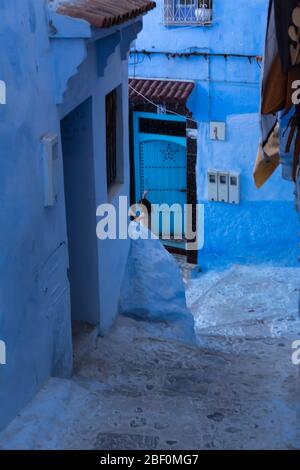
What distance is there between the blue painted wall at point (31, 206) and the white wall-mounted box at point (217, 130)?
268 inches

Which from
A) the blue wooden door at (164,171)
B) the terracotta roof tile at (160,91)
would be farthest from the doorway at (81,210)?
the blue wooden door at (164,171)

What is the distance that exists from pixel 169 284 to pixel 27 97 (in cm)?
524

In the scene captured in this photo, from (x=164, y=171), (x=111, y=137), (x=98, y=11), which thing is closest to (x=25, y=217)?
(x=98, y=11)

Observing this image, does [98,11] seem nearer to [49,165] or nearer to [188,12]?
[49,165]

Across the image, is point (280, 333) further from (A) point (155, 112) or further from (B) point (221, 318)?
(A) point (155, 112)

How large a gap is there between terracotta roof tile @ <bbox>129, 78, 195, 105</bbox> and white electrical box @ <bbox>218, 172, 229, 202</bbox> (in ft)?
5.02

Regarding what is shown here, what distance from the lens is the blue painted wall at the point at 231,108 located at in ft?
45.2

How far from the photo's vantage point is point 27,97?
5.95 meters

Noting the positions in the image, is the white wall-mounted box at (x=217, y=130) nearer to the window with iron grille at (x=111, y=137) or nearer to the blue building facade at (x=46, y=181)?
the window with iron grille at (x=111, y=137)

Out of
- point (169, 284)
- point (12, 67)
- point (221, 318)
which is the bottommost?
point (221, 318)

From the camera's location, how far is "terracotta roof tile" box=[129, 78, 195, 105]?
1423 cm

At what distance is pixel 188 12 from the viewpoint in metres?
14.1

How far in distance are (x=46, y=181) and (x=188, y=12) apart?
858 centimetres

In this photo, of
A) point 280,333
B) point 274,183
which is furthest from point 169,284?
point 274,183
